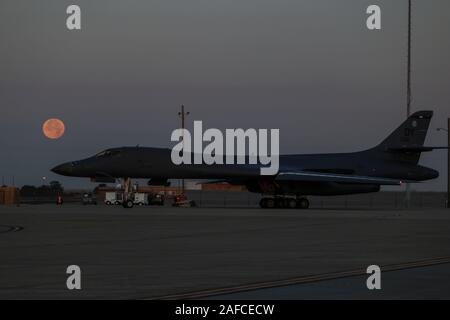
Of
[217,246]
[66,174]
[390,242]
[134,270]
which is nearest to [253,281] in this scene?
[134,270]

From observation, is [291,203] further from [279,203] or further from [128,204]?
[128,204]

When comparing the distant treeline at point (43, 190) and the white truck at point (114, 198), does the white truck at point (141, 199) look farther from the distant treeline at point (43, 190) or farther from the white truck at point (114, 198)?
the distant treeline at point (43, 190)

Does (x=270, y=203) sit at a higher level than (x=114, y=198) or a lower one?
higher

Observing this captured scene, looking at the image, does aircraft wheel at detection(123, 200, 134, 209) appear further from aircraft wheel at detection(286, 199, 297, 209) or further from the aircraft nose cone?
aircraft wheel at detection(286, 199, 297, 209)

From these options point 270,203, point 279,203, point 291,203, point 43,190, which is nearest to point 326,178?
point 291,203

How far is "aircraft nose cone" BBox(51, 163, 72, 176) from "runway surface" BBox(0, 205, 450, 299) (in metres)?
22.7

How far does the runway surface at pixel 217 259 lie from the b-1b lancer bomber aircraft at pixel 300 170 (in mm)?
22293

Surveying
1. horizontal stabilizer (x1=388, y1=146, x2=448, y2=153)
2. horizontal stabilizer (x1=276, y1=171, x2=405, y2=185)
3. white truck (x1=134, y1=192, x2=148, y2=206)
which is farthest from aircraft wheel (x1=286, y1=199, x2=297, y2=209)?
white truck (x1=134, y1=192, x2=148, y2=206)

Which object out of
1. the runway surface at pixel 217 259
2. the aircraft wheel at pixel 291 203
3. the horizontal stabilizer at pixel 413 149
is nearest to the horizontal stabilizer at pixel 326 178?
the aircraft wheel at pixel 291 203

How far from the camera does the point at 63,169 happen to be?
52.0 meters

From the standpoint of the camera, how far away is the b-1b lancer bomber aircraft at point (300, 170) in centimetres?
5147

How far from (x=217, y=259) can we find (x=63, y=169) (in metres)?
36.3

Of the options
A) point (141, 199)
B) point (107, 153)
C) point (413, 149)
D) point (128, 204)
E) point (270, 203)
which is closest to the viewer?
point (128, 204)

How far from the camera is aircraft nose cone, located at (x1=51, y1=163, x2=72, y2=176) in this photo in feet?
170
